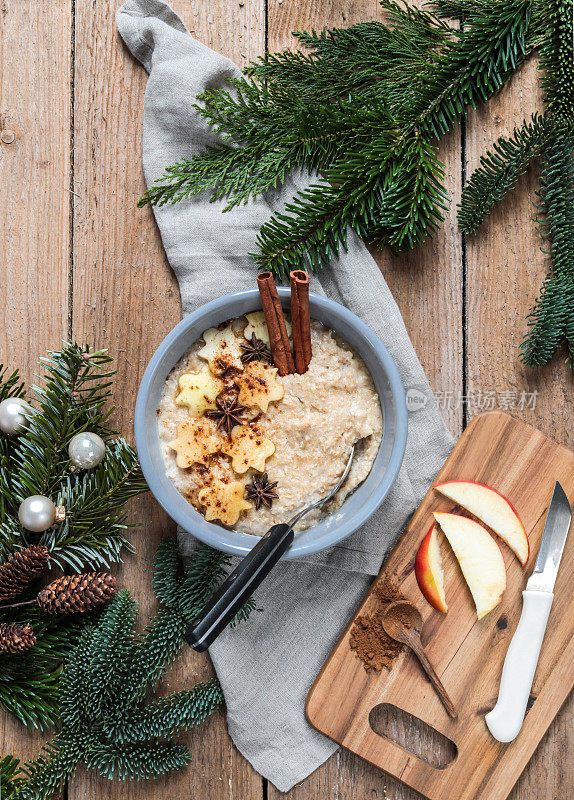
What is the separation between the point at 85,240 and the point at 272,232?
45 cm

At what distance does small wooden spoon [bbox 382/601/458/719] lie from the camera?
1.45 meters

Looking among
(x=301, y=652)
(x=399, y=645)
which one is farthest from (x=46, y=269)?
(x=399, y=645)

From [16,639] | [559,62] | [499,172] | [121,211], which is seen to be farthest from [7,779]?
[559,62]

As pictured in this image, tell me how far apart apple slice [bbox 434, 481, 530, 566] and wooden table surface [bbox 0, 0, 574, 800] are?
155mm

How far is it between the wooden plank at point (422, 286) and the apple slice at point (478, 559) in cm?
21

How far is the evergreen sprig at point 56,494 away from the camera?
1.38 metres

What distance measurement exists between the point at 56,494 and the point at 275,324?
0.59 meters

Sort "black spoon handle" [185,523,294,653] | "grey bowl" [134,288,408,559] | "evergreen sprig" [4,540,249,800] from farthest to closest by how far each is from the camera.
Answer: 1. "evergreen sprig" [4,540,249,800]
2. "grey bowl" [134,288,408,559]
3. "black spoon handle" [185,523,294,653]

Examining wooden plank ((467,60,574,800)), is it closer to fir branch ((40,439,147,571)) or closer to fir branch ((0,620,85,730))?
fir branch ((40,439,147,571))

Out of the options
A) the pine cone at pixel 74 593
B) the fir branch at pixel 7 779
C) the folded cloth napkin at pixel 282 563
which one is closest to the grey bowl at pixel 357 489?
the folded cloth napkin at pixel 282 563

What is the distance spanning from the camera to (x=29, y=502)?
134cm

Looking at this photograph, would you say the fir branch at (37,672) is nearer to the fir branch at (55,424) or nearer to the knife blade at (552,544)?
the fir branch at (55,424)

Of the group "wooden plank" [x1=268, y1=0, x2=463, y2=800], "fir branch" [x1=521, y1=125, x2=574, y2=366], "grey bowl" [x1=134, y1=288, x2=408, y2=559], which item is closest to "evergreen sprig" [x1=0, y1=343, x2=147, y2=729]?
"grey bowl" [x1=134, y1=288, x2=408, y2=559]

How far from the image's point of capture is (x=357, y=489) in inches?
54.3
